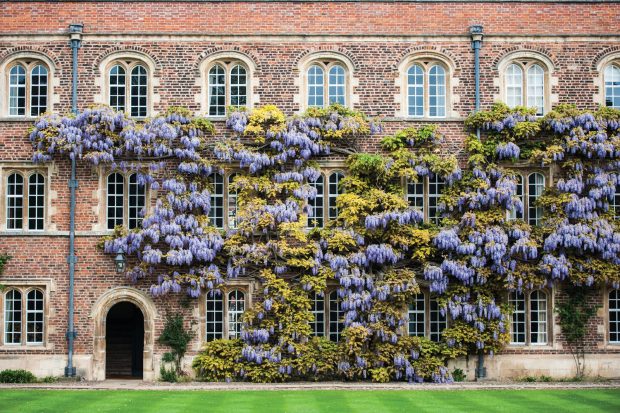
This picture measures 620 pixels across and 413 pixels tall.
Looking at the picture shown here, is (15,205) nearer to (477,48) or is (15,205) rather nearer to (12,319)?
(12,319)

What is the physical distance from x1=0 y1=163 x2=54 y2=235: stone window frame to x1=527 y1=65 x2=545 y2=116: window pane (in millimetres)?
13294

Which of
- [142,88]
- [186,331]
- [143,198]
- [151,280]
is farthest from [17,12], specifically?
[186,331]

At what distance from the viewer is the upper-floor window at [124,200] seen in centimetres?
2482

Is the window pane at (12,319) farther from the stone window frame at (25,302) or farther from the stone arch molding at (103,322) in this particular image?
the stone arch molding at (103,322)

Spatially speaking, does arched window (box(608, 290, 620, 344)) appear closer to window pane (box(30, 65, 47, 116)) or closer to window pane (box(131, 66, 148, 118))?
window pane (box(131, 66, 148, 118))

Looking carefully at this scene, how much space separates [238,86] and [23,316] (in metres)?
8.41

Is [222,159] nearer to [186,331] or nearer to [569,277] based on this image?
[186,331]

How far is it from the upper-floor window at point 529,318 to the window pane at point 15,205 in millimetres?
13363

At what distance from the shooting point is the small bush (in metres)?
23.7

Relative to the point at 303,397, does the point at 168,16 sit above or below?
above

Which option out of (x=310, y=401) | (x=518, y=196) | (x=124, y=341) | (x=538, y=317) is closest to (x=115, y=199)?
(x=124, y=341)

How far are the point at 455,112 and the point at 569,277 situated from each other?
5.36 m

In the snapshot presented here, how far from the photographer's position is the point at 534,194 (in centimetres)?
2517

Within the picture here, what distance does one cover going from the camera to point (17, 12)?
989 inches
